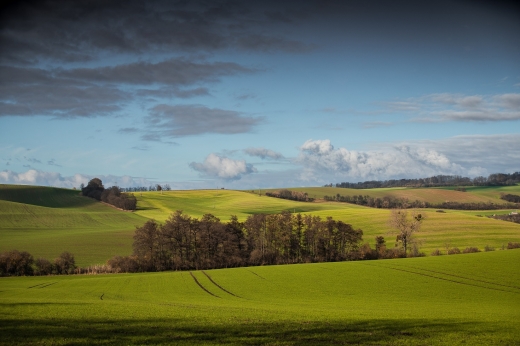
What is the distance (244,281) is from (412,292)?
16293mm

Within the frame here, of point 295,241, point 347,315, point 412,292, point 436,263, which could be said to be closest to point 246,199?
point 295,241

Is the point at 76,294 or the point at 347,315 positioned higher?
the point at 347,315

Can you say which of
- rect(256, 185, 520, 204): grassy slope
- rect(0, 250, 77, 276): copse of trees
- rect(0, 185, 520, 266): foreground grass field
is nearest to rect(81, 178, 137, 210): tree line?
rect(0, 185, 520, 266): foreground grass field

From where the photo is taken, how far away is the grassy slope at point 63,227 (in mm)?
72562

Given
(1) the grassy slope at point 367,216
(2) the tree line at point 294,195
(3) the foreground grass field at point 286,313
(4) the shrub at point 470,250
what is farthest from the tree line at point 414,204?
(3) the foreground grass field at point 286,313

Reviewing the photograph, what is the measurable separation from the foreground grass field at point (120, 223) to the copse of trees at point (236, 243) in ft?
28.1

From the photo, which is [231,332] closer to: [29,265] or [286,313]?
[286,313]

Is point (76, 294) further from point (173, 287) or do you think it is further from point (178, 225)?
point (178, 225)

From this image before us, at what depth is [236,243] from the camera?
231 feet

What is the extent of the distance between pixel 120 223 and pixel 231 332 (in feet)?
330

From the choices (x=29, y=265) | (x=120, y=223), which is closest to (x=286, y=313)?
(x=29, y=265)

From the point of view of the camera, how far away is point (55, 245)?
75500mm

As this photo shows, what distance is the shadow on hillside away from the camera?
14461mm

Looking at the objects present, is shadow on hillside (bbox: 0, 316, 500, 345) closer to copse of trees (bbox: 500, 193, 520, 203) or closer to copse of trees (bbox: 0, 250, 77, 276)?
copse of trees (bbox: 0, 250, 77, 276)
